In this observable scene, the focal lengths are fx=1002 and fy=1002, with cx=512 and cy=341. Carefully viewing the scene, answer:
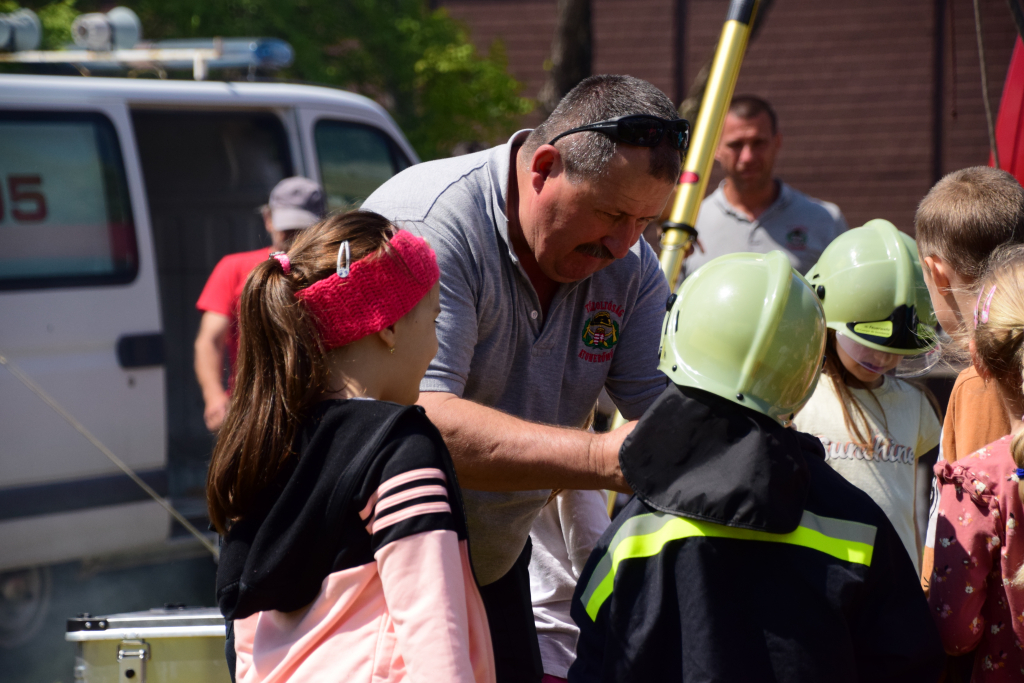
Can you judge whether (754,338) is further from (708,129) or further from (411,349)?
(708,129)

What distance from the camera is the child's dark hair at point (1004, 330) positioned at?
1848 mm

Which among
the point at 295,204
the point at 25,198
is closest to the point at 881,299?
the point at 295,204

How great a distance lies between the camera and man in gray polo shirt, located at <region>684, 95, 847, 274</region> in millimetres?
4688

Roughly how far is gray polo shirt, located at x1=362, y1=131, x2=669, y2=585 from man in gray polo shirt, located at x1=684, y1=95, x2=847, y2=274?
222cm

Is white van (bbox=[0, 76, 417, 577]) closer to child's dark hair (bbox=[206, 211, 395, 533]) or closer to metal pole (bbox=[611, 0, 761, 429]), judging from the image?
metal pole (bbox=[611, 0, 761, 429])

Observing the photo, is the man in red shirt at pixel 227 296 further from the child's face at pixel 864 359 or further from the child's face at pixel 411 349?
the child's face at pixel 411 349

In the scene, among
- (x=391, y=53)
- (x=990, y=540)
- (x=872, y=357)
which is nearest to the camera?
(x=990, y=540)

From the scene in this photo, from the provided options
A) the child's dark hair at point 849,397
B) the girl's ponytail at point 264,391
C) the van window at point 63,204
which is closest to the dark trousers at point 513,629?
the girl's ponytail at point 264,391

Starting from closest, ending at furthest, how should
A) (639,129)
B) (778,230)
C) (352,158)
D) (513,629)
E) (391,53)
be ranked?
(639,129), (513,629), (778,230), (352,158), (391,53)

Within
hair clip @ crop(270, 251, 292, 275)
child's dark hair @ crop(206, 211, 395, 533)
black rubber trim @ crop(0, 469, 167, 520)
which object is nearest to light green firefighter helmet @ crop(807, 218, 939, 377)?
child's dark hair @ crop(206, 211, 395, 533)

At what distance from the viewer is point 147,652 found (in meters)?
2.44

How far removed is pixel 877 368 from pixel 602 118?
1008 mm

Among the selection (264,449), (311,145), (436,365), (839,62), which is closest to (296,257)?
(264,449)

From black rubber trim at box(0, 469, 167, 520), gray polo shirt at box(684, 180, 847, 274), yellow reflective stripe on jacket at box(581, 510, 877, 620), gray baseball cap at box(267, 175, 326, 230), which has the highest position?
yellow reflective stripe on jacket at box(581, 510, 877, 620)
